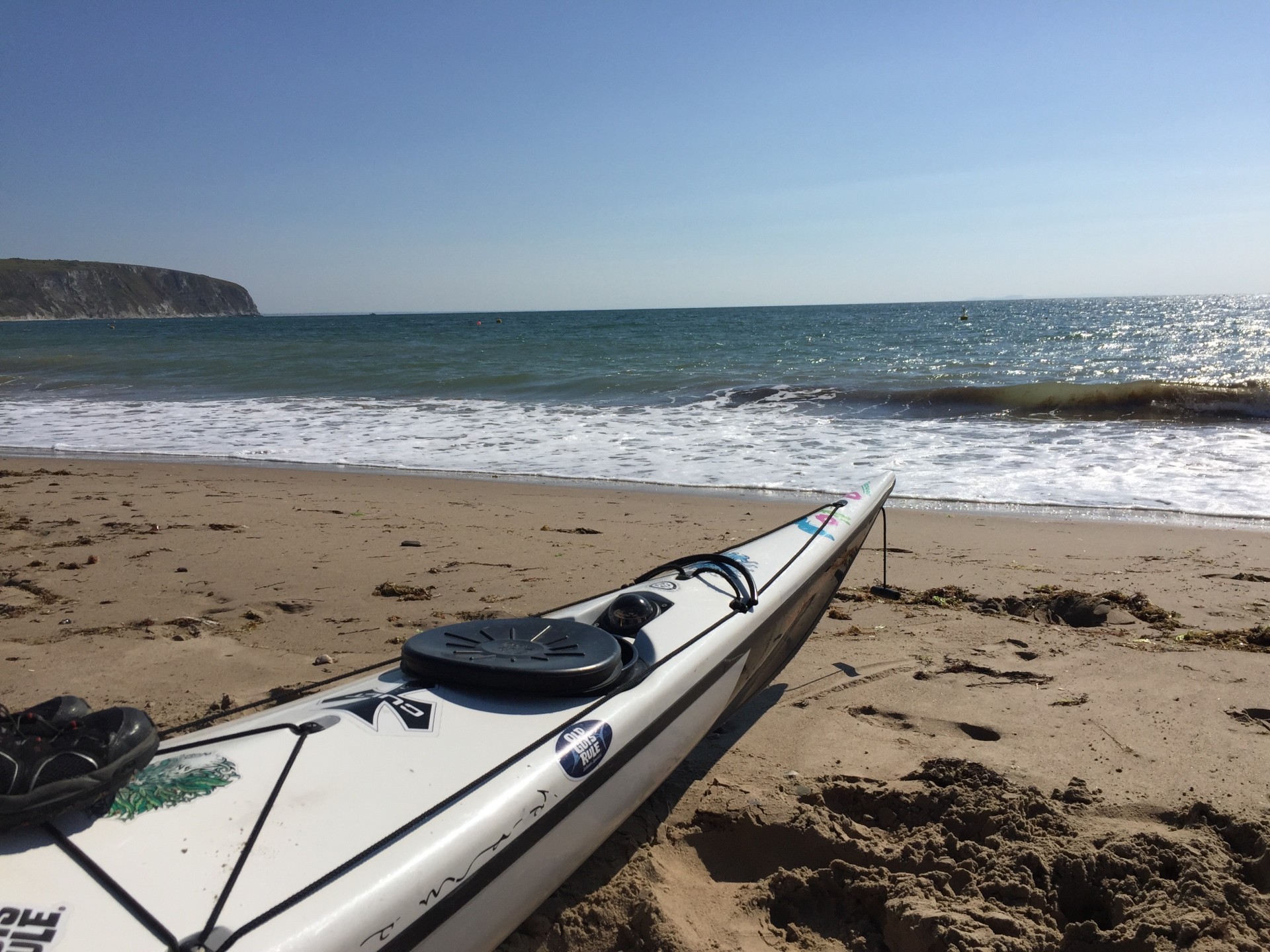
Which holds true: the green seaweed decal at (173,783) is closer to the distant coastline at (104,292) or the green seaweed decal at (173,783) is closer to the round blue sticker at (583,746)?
the round blue sticker at (583,746)

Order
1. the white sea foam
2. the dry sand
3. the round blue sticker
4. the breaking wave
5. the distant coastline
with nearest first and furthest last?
the round blue sticker
the dry sand
the white sea foam
the breaking wave
the distant coastline

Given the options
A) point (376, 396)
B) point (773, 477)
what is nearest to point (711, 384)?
point (376, 396)

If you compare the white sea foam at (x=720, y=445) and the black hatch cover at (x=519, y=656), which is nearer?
the black hatch cover at (x=519, y=656)

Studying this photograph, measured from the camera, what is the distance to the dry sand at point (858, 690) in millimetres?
1956

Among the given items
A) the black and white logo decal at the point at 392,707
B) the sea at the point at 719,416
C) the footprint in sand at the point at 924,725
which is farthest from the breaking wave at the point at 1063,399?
the black and white logo decal at the point at 392,707

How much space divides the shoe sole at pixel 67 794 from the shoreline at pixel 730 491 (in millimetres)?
5356

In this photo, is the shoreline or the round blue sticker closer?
the round blue sticker

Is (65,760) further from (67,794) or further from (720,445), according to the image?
(720,445)

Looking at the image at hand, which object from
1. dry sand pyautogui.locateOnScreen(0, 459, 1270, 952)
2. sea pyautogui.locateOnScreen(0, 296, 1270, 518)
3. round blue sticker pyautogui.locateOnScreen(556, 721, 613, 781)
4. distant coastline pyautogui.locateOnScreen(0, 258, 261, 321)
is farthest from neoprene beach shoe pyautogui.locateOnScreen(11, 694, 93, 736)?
distant coastline pyautogui.locateOnScreen(0, 258, 261, 321)

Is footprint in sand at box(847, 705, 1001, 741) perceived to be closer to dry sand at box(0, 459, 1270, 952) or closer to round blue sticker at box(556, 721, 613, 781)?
dry sand at box(0, 459, 1270, 952)

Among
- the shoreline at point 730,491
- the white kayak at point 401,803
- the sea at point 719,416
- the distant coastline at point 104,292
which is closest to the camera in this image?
the white kayak at point 401,803

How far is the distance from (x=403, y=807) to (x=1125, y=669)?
287cm

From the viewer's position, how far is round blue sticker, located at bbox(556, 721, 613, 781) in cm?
184

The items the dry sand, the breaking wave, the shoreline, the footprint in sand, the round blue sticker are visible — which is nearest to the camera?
the round blue sticker
